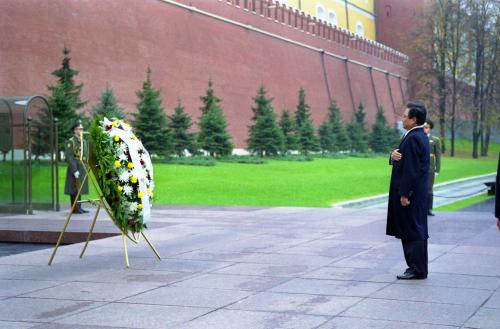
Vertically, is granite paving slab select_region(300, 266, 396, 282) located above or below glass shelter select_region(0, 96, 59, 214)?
below

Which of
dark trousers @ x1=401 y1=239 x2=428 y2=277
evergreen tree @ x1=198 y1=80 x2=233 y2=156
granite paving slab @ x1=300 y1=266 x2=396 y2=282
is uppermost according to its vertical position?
evergreen tree @ x1=198 y1=80 x2=233 y2=156

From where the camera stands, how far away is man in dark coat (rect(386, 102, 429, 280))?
6246mm

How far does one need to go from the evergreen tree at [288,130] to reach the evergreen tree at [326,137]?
4037 mm

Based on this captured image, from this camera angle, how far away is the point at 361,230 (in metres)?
10.1

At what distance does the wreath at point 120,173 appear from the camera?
281 inches

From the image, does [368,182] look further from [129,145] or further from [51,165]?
[129,145]

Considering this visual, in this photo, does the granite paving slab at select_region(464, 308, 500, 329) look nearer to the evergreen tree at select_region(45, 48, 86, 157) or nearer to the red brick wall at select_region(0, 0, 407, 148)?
the evergreen tree at select_region(45, 48, 86, 157)

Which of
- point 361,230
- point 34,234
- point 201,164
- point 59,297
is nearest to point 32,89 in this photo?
point 201,164

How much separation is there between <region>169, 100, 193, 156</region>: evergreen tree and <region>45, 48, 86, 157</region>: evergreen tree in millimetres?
4649

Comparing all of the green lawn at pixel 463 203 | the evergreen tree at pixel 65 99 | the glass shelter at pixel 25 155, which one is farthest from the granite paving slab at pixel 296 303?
the evergreen tree at pixel 65 99

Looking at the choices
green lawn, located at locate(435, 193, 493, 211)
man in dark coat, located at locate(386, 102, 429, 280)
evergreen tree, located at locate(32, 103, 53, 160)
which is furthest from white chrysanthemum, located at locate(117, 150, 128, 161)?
green lawn, located at locate(435, 193, 493, 211)

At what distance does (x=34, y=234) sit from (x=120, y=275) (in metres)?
3.91

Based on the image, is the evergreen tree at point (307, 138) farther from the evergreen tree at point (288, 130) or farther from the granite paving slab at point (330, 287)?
the granite paving slab at point (330, 287)

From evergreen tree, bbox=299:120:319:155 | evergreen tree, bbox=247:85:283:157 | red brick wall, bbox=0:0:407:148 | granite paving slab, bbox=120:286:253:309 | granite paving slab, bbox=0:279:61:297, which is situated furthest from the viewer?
evergreen tree, bbox=299:120:319:155
